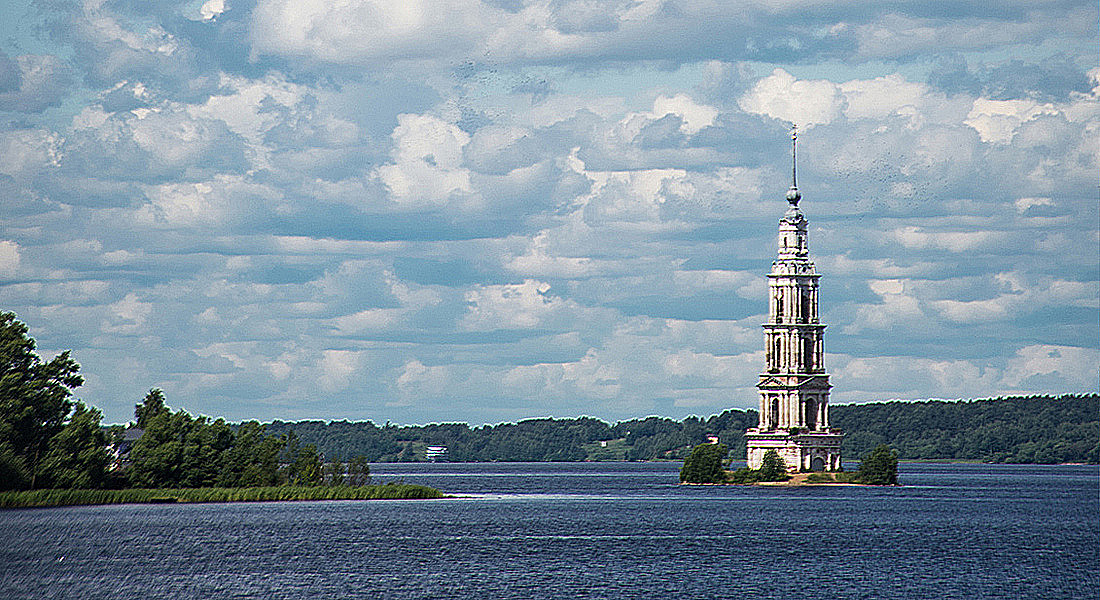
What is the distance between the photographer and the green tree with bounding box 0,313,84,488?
153375 millimetres

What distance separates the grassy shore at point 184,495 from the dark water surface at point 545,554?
1460 millimetres

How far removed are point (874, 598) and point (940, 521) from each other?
69.8m

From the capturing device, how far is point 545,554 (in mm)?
123750

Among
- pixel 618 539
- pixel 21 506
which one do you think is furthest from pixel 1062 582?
pixel 21 506

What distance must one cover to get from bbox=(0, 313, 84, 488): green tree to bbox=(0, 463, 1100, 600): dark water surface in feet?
15.4

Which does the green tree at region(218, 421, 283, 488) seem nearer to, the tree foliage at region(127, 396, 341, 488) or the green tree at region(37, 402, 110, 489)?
the tree foliage at region(127, 396, 341, 488)

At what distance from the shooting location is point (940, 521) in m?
165

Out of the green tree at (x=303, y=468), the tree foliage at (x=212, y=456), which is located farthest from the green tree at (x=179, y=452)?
the green tree at (x=303, y=468)

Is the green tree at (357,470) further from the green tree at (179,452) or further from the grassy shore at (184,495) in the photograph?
the green tree at (179,452)

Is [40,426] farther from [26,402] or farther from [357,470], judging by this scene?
[357,470]

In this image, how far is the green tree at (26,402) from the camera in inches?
6038

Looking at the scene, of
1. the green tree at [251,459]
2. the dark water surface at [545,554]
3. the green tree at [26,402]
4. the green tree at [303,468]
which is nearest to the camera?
the dark water surface at [545,554]

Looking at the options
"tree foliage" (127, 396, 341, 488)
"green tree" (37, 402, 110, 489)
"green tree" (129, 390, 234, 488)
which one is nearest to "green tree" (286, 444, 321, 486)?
"tree foliage" (127, 396, 341, 488)

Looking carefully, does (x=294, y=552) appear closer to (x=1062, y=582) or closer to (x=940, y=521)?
(x=1062, y=582)
